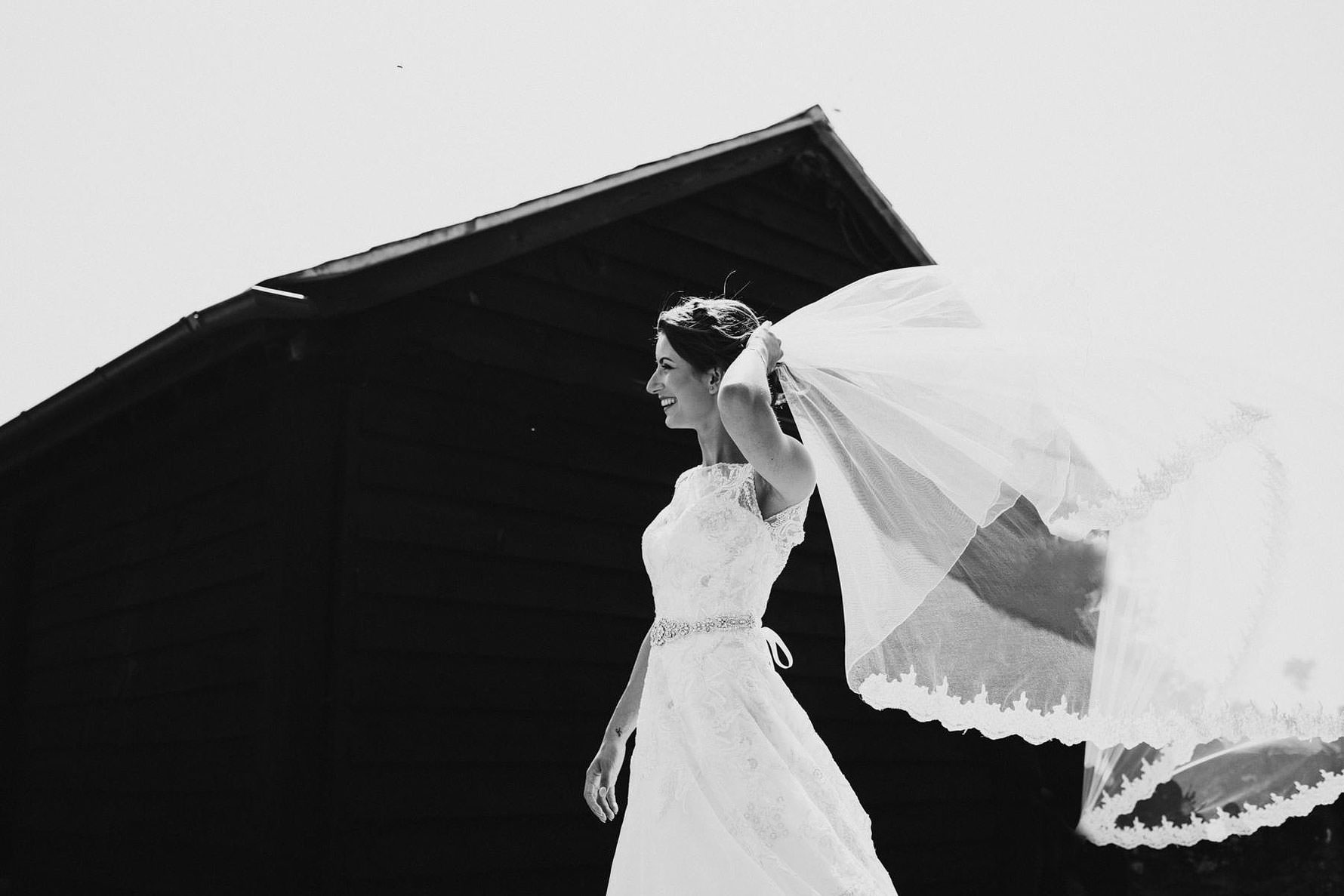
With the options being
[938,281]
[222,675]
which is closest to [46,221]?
[222,675]

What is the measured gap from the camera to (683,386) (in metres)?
3.00

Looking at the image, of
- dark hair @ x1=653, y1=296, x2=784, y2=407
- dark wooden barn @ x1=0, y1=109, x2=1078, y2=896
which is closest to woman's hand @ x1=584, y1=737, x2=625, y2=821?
dark hair @ x1=653, y1=296, x2=784, y2=407

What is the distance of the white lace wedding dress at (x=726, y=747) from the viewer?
8.30ft

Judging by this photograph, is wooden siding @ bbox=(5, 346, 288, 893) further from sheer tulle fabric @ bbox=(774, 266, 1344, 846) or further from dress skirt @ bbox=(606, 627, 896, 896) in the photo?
sheer tulle fabric @ bbox=(774, 266, 1344, 846)

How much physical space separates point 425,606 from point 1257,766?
304cm

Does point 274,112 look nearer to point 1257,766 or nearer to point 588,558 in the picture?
point 588,558

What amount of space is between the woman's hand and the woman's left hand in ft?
3.41

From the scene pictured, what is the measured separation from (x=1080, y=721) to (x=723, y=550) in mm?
1017

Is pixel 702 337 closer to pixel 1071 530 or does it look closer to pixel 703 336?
pixel 703 336

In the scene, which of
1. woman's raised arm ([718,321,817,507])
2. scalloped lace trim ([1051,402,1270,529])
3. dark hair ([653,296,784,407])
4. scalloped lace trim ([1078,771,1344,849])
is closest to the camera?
woman's raised arm ([718,321,817,507])

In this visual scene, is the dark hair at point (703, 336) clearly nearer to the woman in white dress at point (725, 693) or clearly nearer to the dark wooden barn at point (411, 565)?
the woman in white dress at point (725, 693)

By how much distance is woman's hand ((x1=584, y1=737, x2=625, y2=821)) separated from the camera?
10.0 feet

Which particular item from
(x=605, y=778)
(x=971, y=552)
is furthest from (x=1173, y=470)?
(x=605, y=778)

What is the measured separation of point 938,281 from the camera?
3398 mm
